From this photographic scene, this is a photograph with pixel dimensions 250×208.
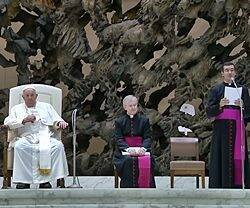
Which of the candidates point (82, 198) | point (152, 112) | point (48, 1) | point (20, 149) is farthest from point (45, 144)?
point (48, 1)

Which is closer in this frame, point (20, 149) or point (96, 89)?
point (20, 149)

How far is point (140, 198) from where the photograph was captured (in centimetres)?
770

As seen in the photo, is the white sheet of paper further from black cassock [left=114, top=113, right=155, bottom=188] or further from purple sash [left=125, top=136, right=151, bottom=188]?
purple sash [left=125, top=136, right=151, bottom=188]

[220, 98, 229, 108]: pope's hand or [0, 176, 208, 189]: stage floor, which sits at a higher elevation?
[220, 98, 229, 108]: pope's hand

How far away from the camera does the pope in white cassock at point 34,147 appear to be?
9531 millimetres

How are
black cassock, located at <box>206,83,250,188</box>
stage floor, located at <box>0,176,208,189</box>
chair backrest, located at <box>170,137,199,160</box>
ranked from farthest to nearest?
stage floor, located at <box>0,176,208,189</box> → chair backrest, located at <box>170,137,199,160</box> → black cassock, located at <box>206,83,250,188</box>

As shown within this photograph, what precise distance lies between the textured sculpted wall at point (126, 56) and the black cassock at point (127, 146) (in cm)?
320

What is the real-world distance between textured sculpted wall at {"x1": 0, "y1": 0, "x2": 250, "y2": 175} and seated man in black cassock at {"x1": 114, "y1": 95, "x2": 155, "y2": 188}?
3194mm

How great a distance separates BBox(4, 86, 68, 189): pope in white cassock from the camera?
31.3ft

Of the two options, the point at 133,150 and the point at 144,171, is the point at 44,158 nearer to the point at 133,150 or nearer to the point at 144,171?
the point at 133,150

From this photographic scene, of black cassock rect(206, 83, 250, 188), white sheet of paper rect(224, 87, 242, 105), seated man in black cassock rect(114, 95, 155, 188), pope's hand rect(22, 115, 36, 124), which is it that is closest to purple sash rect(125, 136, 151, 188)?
seated man in black cassock rect(114, 95, 155, 188)

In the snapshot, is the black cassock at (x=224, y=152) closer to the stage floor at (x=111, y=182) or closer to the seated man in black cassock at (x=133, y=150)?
the seated man in black cassock at (x=133, y=150)

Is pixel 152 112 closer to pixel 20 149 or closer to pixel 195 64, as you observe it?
pixel 195 64

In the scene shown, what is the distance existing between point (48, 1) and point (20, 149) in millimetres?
4926
